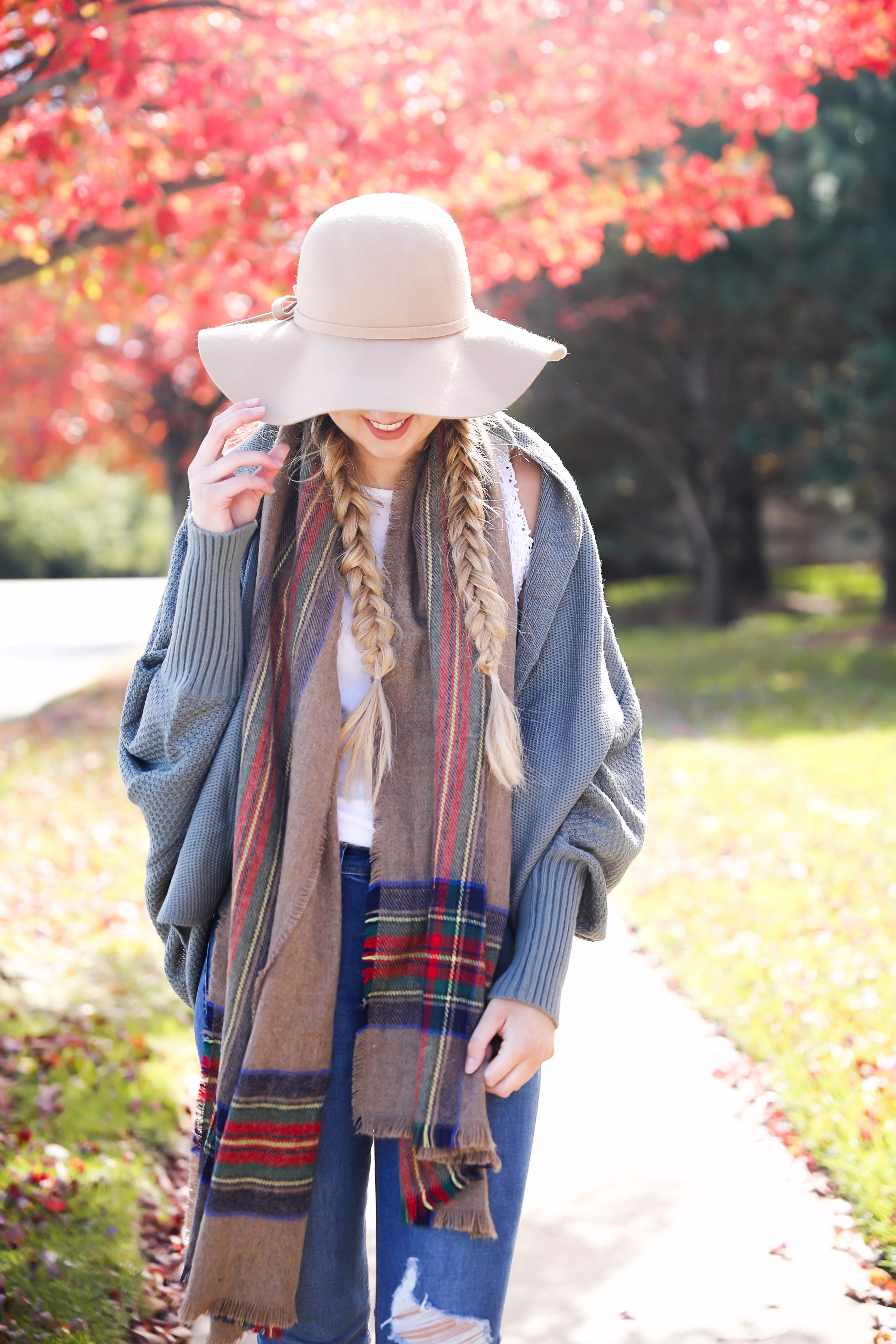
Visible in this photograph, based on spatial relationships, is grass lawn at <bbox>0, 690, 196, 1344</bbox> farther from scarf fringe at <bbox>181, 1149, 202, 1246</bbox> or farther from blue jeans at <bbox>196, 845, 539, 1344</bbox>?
blue jeans at <bbox>196, 845, 539, 1344</bbox>

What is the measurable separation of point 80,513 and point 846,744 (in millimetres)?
26668

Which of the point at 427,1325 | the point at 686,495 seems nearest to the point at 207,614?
the point at 427,1325

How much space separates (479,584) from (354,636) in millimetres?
211

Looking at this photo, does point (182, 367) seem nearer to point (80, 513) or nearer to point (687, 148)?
point (687, 148)

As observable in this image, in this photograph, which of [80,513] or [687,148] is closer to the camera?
[687,148]

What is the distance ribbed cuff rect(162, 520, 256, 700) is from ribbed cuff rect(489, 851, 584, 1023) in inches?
22.4

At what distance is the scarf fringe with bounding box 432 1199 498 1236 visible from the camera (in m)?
1.77

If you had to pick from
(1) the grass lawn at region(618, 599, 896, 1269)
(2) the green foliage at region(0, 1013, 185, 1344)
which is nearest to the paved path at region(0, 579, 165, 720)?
(1) the grass lawn at region(618, 599, 896, 1269)

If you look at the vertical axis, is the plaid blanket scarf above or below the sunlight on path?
above

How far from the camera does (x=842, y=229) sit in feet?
43.6

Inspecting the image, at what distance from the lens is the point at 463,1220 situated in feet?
5.83

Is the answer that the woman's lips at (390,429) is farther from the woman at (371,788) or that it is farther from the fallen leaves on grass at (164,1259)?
the fallen leaves on grass at (164,1259)

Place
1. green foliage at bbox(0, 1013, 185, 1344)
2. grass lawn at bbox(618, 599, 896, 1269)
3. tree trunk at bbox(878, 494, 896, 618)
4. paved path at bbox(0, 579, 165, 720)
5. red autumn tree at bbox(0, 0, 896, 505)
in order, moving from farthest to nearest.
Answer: tree trunk at bbox(878, 494, 896, 618) < paved path at bbox(0, 579, 165, 720) < red autumn tree at bbox(0, 0, 896, 505) < grass lawn at bbox(618, 599, 896, 1269) < green foliage at bbox(0, 1013, 185, 1344)

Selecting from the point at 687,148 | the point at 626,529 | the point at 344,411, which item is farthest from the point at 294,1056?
the point at 626,529
